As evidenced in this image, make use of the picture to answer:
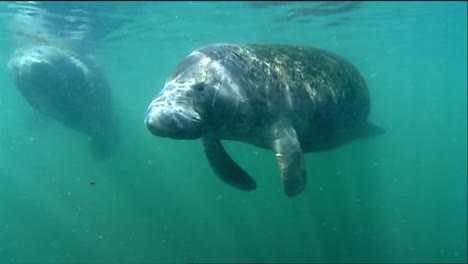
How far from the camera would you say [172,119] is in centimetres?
606

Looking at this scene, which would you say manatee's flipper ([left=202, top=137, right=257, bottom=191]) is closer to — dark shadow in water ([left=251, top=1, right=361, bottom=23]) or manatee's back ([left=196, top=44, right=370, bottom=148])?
manatee's back ([left=196, top=44, right=370, bottom=148])

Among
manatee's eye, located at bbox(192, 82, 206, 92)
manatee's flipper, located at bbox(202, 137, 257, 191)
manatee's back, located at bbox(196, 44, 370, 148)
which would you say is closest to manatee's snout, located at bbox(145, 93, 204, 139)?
manatee's eye, located at bbox(192, 82, 206, 92)

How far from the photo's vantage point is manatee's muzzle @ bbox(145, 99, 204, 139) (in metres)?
6.03

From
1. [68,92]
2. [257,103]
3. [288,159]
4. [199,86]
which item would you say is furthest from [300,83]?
[68,92]

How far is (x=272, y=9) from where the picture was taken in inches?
936

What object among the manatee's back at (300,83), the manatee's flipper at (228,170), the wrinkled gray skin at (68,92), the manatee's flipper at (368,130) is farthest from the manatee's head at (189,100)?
the wrinkled gray skin at (68,92)

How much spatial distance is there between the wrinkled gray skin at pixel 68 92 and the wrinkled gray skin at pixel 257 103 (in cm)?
1052

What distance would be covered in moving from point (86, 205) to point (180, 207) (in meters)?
5.04

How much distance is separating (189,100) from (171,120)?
0.61m

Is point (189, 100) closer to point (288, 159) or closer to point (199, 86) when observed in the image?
point (199, 86)

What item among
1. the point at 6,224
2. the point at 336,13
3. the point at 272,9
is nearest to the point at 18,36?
the point at 6,224

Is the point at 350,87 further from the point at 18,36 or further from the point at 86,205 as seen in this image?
the point at 18,36

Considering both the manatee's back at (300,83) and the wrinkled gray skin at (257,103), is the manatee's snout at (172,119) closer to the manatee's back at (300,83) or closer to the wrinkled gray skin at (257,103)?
the wrinkled gray skin at (257,103)

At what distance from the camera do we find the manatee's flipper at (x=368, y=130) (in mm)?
11344
